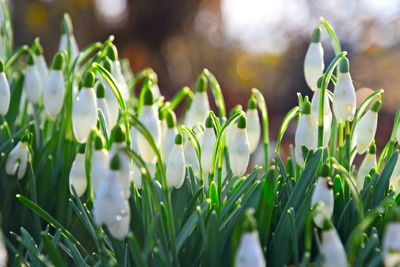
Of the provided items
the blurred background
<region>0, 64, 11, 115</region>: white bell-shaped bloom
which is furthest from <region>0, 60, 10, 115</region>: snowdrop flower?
the blurred background

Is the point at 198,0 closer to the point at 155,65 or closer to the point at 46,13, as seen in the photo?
the point at 155,65

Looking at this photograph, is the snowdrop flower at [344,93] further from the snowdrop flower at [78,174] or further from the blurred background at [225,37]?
the blurred background at [225,37]

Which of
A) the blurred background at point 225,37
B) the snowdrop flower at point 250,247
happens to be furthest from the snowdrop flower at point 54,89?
the blurred background at point 225,37

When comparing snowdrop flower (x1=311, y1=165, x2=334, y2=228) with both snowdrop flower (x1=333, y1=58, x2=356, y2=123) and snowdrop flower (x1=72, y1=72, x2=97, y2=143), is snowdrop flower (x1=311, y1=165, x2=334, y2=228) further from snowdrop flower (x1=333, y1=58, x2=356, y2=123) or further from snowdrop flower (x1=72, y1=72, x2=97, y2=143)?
snowdrop flower (x1=72, y1=72, x2=97, y2=143)

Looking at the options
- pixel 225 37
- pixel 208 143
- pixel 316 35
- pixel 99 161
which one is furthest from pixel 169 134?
pixel 225 37

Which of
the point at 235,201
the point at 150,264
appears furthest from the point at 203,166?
the point at 150,264

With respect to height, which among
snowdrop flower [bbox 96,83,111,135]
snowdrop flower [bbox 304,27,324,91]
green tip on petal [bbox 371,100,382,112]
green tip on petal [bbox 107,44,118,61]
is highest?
snowdrop flower [bbox 304,27,324,91]
